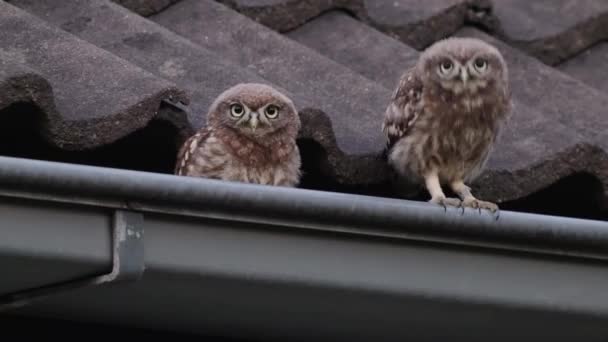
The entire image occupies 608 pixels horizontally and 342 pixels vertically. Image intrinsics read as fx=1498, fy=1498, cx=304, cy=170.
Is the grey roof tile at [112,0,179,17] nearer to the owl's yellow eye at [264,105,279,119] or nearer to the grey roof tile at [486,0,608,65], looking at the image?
the owl's yellow eye at [264,105,279,119]

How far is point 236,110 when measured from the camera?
4.74 m

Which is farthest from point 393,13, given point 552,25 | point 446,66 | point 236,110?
point 236,110

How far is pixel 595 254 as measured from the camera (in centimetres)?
345

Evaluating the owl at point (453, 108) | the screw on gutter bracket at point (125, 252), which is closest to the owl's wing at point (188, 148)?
the owl at point (453, 108)

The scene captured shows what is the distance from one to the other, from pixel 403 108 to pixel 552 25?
1.54 meters

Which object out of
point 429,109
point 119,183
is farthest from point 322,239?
point 429,109

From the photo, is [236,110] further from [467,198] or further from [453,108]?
[467,198]

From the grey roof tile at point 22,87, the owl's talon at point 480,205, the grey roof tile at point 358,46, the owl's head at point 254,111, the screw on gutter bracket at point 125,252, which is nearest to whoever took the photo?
the screw on gutter bracket at point 125,252

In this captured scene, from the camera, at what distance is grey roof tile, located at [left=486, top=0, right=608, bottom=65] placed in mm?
5695

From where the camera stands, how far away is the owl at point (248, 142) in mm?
4449

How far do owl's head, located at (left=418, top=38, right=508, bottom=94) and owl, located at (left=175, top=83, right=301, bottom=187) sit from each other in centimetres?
48

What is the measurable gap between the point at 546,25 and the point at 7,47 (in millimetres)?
2700

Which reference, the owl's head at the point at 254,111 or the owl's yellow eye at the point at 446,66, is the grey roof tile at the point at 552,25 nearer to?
the owl's yellow eye at the point at 446,66

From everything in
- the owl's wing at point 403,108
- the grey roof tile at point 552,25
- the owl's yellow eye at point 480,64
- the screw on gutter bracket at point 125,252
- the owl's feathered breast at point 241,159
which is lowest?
the grey roof tile at point 552,25
